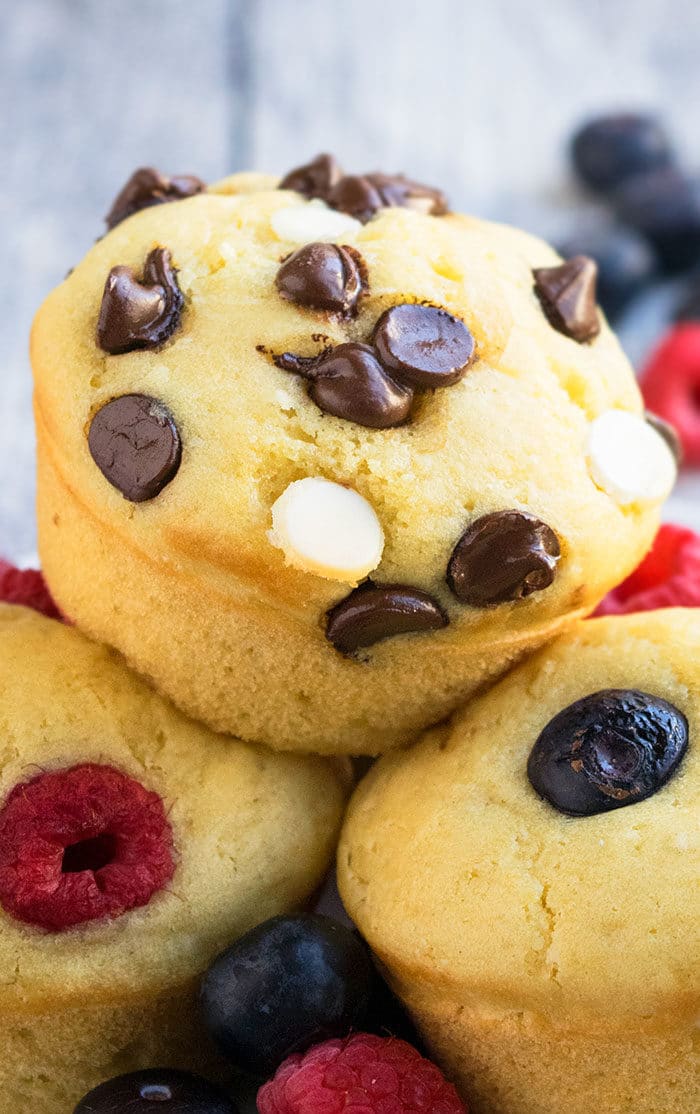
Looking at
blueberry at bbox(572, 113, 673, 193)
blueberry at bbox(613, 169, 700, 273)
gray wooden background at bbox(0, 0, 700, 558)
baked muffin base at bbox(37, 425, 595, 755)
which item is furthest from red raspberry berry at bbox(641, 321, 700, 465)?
baked muffin base at bbox(37, 425, 595, 755)

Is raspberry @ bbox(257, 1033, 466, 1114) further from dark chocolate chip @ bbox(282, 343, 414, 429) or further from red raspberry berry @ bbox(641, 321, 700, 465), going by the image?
red raspberry berry @ bbox(641, 321, 700, 465)

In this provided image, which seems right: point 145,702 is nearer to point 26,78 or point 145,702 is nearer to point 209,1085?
point 209,1085

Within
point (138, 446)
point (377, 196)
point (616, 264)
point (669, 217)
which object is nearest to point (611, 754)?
point (138, 446)

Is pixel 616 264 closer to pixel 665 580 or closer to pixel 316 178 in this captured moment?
pixel 665 580

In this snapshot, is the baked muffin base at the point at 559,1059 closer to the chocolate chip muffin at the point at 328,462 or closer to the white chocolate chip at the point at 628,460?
the chocolate chip muffin at the point at 328,462

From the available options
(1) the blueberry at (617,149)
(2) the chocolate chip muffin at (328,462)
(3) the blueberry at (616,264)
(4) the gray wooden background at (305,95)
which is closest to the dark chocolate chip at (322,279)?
(2) the chocolate chip muffin at (328,462)

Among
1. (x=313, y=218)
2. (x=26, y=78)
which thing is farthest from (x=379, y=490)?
(x=26, y=78)
